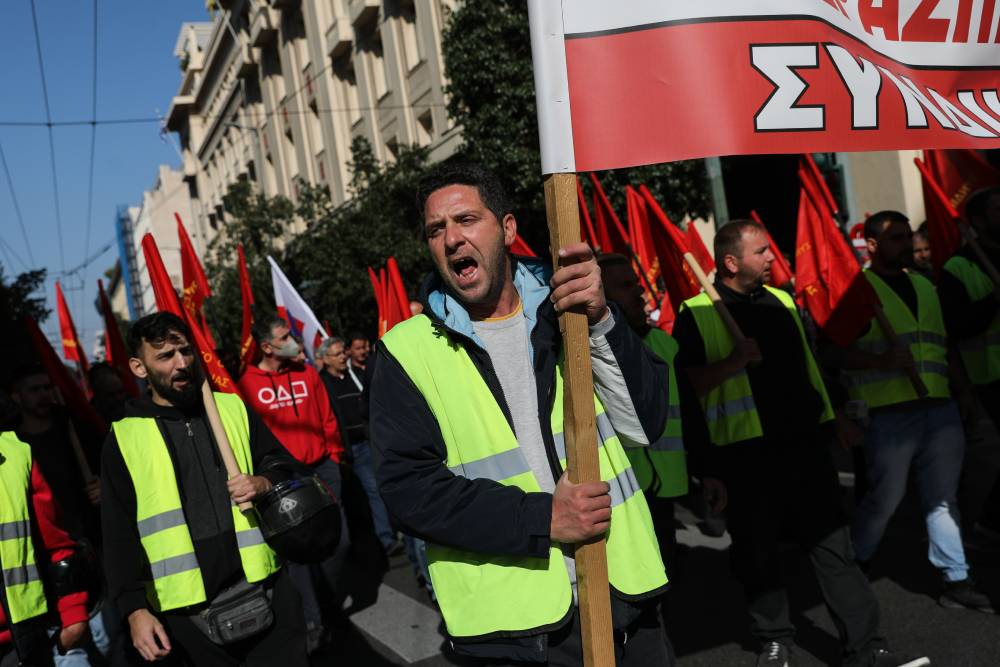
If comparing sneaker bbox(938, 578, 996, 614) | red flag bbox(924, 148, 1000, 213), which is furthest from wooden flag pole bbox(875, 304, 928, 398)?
red flag bbox(924, 148, 1000, 213)

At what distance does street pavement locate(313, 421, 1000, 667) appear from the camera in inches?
175

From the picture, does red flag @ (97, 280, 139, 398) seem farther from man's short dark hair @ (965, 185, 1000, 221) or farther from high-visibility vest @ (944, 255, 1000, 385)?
man's short dark hair @ (965, 185, 1000, 221)

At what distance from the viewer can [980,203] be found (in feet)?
17.6

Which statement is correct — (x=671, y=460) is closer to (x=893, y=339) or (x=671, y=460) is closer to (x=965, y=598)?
(x=893, y=339)

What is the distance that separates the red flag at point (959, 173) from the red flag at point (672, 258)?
1.87 metres

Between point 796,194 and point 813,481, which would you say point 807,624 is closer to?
point 813,481

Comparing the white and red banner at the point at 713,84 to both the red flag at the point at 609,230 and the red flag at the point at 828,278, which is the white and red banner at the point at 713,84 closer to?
the red flag at the point at 828,278

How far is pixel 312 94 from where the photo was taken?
30.4 meters

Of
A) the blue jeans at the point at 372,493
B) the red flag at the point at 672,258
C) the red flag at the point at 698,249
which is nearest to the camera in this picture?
the red flag at the point at 672,258

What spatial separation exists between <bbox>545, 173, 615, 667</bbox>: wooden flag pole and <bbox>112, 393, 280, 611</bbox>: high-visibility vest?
63.0 inches

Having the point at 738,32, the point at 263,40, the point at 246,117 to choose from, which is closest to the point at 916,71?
the point at 738,32

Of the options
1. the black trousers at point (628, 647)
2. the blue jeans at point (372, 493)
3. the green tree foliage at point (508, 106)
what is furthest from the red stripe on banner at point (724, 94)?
the green tree foliage at point (508, 106)

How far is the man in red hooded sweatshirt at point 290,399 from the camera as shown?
6680mm

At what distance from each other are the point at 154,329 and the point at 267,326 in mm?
3198
